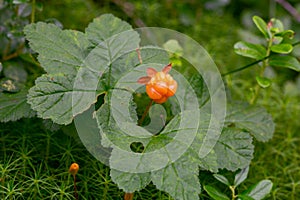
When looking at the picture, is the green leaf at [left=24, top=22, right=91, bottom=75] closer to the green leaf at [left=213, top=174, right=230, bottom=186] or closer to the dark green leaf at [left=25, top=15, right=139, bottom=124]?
the dark green leaf at [left=25, top=15, right=139, bottom=124]

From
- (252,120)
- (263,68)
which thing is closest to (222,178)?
(252,120)

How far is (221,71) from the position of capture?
5.74ft

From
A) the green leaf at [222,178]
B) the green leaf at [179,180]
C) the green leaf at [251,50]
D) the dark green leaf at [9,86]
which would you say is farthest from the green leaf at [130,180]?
the green leaf at [251,50]

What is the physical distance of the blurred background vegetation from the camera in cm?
117

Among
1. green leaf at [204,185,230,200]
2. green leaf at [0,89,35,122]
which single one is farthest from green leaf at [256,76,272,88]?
green leaf at [0,89,35,122]

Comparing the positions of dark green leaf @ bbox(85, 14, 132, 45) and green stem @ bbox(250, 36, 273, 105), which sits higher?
dark green leaf @ bbox(85, 14, 132, 45)

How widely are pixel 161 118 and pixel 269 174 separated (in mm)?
407

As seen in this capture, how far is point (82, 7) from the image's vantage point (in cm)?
193

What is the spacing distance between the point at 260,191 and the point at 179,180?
30 cm

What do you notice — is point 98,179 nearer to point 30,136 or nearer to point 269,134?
point 30,136

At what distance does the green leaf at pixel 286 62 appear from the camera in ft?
4.29

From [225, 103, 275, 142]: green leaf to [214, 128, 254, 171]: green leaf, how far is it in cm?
13

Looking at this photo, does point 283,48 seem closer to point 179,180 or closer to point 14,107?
point 179,180

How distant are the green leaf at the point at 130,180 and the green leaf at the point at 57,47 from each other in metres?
0.27
